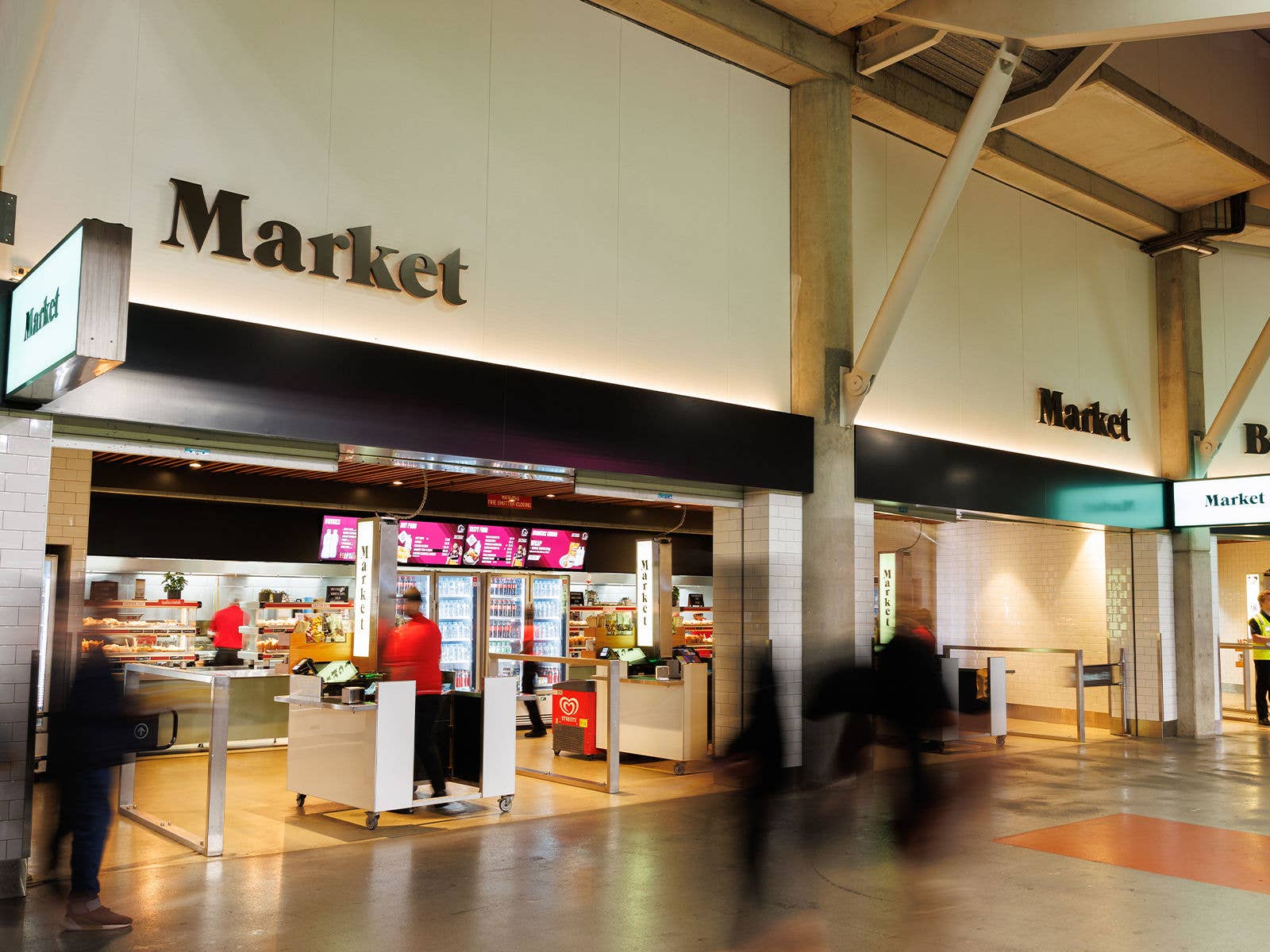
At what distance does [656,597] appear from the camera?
1166 centimetres

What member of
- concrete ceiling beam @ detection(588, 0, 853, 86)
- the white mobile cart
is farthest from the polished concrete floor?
concrete ceiling beam @ detection(588, 0, 853, 86)

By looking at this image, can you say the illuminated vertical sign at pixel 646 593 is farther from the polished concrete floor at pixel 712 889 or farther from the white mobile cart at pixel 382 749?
the white mobile cart at pixel 382 749

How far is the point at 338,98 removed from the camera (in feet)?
25.0

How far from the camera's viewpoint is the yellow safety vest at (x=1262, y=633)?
51.0 ft

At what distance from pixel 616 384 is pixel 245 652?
257 inches

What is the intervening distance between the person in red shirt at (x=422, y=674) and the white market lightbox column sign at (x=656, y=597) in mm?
3696

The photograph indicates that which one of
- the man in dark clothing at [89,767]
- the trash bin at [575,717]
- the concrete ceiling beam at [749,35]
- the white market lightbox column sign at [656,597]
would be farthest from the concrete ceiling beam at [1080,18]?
the man in dark clothing at [89,767]

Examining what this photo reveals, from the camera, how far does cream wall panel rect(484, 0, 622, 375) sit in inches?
335

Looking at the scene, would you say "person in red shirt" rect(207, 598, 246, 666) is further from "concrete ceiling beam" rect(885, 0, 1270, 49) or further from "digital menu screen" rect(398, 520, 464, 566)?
"concrete ceiling beam" rect(885, 0, 1270, 49)

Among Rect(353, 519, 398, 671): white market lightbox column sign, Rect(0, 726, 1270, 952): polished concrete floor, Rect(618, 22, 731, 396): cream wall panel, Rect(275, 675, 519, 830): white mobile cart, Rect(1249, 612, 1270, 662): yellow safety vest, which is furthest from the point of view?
Rect(1249, 612, 1270, 662): yellow safety vest

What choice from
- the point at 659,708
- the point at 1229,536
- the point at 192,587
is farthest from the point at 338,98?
the point at 1229,536

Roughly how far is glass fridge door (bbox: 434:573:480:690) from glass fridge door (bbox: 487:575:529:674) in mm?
242

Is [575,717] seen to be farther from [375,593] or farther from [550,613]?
[550,613]

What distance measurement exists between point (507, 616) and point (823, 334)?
642 cm
